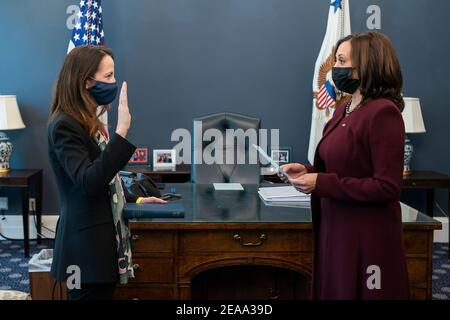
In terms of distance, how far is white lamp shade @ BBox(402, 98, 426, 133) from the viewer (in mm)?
4688

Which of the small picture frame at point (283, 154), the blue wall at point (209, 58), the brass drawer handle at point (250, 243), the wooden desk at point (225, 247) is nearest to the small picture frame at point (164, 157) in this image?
the blue wall at point (209, 58)

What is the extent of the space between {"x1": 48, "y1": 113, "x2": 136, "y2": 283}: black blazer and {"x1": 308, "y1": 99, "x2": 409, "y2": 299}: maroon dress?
670 mm

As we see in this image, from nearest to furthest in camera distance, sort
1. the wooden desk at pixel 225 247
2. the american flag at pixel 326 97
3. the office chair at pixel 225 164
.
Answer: the wooden desk at pixel 225 247
the office chair at pixel 225 164
the american flag at pixel 326 97

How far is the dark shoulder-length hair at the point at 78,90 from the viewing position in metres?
1.85

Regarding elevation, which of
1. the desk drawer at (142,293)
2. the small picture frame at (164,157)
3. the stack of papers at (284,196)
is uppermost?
the small picture frame at (164,157)

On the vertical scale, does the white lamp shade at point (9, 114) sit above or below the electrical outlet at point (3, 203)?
above

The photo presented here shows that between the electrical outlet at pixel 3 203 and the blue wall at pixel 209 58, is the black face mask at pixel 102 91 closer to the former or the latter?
the blue wall at pixel 209 58

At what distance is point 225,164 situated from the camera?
3.74 metres

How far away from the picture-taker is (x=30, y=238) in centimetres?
509

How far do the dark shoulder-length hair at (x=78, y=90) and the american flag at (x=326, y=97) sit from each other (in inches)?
122

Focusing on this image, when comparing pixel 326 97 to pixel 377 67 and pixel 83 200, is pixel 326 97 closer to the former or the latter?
pixel 377 67

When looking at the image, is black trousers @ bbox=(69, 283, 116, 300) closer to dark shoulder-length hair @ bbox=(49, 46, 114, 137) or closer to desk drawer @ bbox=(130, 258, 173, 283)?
dark shoulder-length hair @ bbox=(49, 46, 114, 137)

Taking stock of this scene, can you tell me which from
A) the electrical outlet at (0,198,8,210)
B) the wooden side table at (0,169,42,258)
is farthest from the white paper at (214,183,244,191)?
the electrical outlet at (0,198,8,210)
